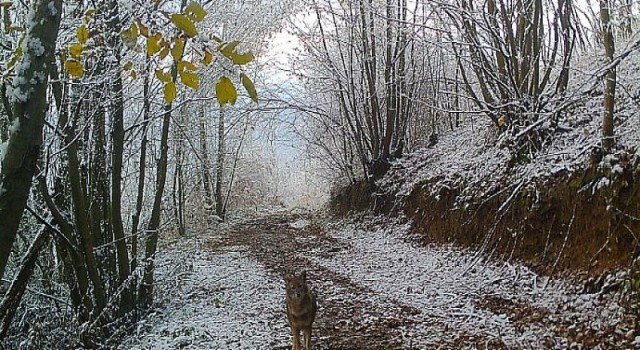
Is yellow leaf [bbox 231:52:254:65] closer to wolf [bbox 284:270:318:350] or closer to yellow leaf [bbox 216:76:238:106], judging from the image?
yellow leaf [bbox 216:76:238:106]

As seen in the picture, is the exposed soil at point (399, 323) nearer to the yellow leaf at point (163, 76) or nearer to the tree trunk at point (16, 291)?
→ the tree trunk at point (16, 291)

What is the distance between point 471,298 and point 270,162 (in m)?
23.4

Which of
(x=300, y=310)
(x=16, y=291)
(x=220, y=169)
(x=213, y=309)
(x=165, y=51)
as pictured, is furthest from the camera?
(x=220, y=169)

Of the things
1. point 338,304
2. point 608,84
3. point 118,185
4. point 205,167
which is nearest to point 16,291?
point 118,185

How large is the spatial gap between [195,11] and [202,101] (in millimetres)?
9204

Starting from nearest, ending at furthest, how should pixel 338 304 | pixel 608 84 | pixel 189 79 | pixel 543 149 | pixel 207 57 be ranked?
pixel 189 79 < pixel 207 57 < pixel 608 84 < pixel 338 304 < pixel 543 149

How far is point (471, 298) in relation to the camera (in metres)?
7.41

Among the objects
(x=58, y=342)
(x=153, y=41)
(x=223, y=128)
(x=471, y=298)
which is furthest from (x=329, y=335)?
(x=223, y=128)

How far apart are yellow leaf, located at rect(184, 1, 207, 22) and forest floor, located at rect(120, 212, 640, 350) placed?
470 cm

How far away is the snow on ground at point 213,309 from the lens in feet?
21.5

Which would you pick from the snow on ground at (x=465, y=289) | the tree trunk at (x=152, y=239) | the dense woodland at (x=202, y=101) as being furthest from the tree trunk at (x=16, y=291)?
the snow on ground at (x=465, y=289)

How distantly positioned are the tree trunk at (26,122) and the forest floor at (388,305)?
4545 millimetres

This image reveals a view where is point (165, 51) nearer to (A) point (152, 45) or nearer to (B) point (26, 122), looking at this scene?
(A) point (152, 45)

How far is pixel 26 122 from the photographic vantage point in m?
1.86
